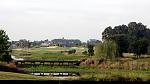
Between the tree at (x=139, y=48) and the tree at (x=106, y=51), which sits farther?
the tree at (x=139, y=48)

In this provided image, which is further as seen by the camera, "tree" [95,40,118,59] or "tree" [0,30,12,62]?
"tree" [95,40,118,59]

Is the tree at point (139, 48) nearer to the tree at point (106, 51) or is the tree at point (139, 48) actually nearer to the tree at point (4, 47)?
the tree at point (106, 51)

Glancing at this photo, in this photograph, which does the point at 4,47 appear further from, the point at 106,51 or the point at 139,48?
the point at 139,48

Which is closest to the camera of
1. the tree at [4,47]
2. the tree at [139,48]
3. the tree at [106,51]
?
the tree at [4,47]

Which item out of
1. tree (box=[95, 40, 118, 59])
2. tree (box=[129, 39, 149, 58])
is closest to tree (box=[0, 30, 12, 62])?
tree (box=[95, 40, 118, 59])

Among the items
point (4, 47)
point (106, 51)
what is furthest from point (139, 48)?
point (4, 47)

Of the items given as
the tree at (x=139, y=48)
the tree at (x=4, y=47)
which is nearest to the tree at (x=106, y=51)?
the tree at (x=139, y=48)

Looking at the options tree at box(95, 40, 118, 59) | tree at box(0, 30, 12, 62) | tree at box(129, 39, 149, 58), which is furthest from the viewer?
tree at box(129, 39, 149, 58)

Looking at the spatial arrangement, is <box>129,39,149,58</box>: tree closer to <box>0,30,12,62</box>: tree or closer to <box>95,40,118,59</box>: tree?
<box>95,40,118,59</box>: tree

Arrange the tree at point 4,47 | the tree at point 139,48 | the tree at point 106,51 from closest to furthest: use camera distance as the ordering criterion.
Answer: the tree at point 4,47, the tree at point 106,51, the tree at point 139,48

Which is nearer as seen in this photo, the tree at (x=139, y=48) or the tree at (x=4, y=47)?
the tree at (x=4, y=47)

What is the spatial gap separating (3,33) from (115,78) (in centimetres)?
3754

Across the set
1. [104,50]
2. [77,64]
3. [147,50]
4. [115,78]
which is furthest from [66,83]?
[147,50]

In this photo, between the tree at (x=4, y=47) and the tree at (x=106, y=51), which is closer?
the tree at (x=4, y=47)
